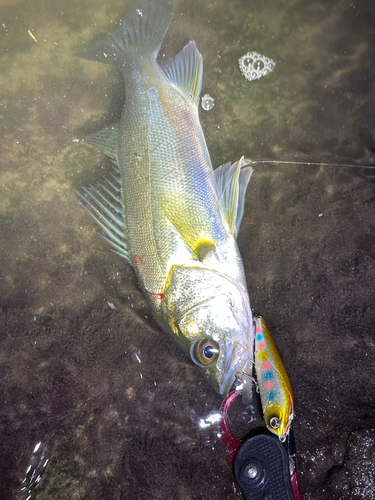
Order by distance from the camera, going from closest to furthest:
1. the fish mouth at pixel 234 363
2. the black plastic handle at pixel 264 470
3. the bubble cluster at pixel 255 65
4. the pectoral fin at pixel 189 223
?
the fish mouth at pixel 234 363, the pectoral fin at pixel 189 223, the black plastic handle at pixel 264 470, the bubble cluster at pixel 255 65

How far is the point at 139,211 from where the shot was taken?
2.29m

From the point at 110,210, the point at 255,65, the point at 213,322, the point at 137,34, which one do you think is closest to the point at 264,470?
the point at 213,322

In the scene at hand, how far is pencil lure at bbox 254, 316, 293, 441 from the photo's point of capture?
2.39 metres

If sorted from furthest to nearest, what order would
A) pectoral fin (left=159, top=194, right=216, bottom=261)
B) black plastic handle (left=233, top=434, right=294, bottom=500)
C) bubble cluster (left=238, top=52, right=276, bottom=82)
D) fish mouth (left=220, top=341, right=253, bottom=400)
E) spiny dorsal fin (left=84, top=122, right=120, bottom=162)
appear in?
bubble cluster (left=238, top=52, right=276, bottom=82) → spiny dorsal fin (left=84, top=122, right=120, bottom=162) → black plastic handle (left=233, top=434, right=294, bottom=500) → pectoral fin (left=159, top=194, right=216, bottom=261) → fish mouth (left=220, top=341, right=253, bottom=400)

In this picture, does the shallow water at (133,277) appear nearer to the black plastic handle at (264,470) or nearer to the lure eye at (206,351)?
the black plastic handle at (264,470)

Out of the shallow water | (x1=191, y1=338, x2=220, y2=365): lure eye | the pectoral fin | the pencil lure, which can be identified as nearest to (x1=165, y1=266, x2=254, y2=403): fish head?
(x1=191, y1=338, x2=220, y2=365): lure eye

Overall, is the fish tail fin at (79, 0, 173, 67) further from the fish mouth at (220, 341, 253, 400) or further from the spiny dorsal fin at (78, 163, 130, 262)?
the fish mouth at (220, 341, 253, 400)

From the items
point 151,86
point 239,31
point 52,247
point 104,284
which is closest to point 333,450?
point 104,284

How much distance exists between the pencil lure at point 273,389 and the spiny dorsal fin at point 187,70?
2236mm

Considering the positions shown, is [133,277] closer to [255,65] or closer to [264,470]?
[264,470]

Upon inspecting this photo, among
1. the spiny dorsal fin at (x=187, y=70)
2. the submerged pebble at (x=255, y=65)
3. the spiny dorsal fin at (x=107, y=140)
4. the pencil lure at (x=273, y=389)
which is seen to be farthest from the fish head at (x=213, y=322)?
the submerged pebble at (x=255, y=65)

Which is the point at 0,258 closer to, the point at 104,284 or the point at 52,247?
the point at 52,247

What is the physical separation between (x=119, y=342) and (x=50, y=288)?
2.72 feet

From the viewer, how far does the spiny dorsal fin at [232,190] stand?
7.95ft
